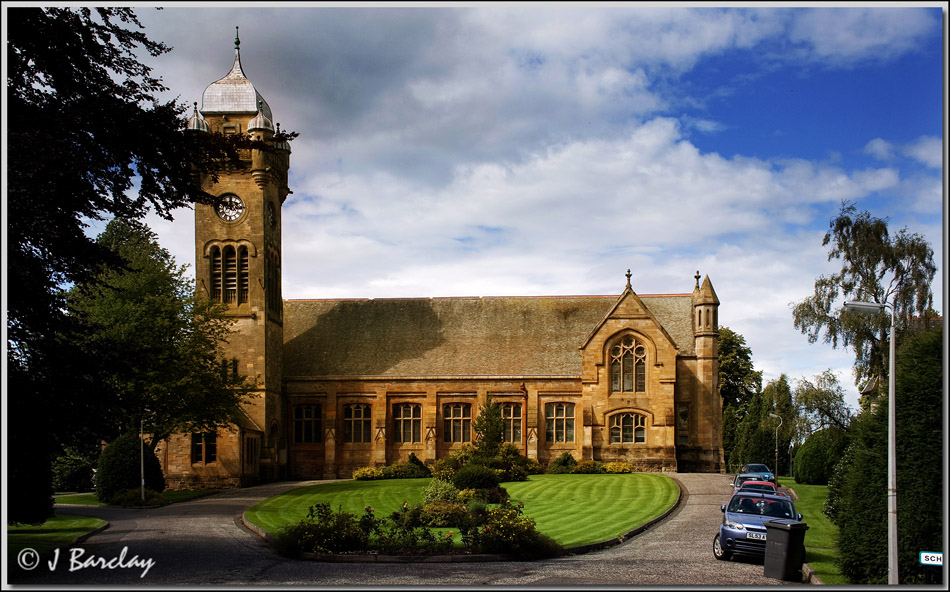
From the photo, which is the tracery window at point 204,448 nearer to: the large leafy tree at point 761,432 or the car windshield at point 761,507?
the large leafy tree at point 761,432

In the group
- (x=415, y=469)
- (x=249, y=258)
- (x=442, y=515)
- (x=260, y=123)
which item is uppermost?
(x=260, y=123)

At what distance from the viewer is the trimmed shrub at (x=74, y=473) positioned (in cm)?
5206

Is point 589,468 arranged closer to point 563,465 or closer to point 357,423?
point 563,465

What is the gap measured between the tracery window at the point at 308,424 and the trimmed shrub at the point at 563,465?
1572 cm

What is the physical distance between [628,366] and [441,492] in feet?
76.7

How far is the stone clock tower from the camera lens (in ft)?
172

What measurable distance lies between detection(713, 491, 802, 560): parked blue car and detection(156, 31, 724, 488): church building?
2860cm

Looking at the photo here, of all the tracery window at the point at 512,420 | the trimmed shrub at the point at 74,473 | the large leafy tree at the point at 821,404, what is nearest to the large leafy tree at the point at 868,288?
the large leafy tree at the point at 821,404

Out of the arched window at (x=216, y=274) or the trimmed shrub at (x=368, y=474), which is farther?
the arched window at (x=216, y=274)

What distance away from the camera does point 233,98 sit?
55.4 metres

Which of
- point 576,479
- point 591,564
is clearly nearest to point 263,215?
point 576,479

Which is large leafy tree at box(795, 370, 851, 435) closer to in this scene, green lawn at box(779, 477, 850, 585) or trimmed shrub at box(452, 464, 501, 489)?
green lawn at box(779, 477, 850, 585)

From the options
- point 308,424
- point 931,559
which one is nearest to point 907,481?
point 931,559

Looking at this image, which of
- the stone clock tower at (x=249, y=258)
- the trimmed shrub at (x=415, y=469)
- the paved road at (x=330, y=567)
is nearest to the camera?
the paved road at (x=330, y=567)
